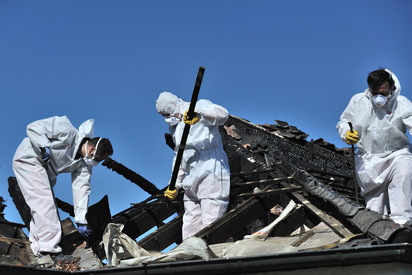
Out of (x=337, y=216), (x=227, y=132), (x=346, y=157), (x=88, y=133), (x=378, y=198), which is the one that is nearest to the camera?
(x=337, y=216)

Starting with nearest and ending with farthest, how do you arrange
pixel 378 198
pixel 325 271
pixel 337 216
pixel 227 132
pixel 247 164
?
pixel 325 271 < pixel 337 216 < pixel 378 198 < pixel 247 164 < pixel 227 132

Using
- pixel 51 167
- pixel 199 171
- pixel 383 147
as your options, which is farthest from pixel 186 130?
pixel 383 147

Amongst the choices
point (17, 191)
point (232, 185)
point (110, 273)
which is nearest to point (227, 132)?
point (232, 185)

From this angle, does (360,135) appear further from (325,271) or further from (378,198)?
(325,271)

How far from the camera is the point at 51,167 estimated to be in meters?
9.59

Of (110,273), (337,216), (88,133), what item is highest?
(88,133)

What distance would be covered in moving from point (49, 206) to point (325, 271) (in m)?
4.04

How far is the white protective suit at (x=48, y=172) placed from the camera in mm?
9023

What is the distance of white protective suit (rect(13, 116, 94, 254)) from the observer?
9.02 metres

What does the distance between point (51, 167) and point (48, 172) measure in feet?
0.25

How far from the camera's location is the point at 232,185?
1034 cm

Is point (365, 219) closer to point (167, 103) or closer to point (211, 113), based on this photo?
point (211, 113)

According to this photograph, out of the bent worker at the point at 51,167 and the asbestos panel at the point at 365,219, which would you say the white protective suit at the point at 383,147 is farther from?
the bent worker at the point at 51,167

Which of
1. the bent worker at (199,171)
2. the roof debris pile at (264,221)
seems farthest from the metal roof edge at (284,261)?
the bent worker at (199,171)
